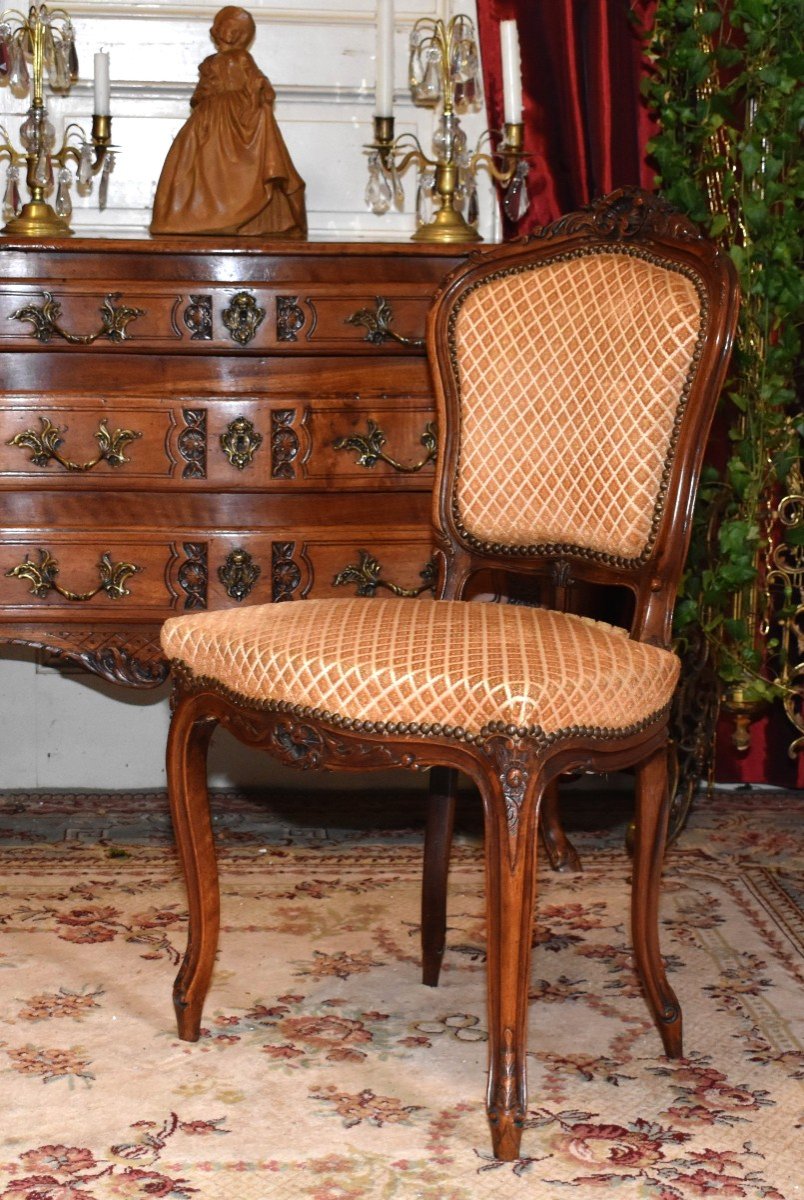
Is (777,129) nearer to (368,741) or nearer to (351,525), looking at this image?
(351,525)

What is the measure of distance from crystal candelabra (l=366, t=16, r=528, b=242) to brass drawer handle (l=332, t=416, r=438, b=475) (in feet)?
1.46

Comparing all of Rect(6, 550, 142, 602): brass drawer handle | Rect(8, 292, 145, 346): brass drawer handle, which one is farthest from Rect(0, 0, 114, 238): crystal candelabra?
Rect(6, 550, 142, 602): brass drawer handle

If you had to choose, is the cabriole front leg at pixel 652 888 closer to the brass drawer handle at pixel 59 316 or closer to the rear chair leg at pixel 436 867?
the rear chair leg at pixel 436 867

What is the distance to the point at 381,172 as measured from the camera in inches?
141

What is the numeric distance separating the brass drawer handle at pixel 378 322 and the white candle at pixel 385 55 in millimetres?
568

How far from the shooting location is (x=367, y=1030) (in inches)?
95.3

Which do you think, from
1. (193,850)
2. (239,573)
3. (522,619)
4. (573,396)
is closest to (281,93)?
(239,573)

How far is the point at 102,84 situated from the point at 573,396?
1.50m

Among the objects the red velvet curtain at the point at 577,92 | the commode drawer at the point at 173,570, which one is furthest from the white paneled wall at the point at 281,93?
the commode drawer at the point at 173,570

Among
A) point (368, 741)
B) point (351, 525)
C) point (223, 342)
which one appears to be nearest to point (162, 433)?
point (223, 342)

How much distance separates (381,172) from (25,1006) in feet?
6.73

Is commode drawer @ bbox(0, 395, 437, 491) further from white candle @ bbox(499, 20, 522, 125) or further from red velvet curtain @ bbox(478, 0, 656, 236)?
red velvet curtain @ bbox(478, 0, 656, 236)

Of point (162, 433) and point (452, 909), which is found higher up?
point (162, 433)

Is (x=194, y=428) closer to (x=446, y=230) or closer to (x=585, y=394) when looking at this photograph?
(x=446, y=230)
